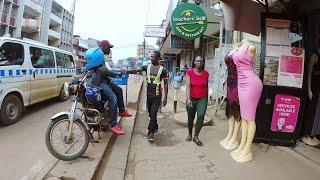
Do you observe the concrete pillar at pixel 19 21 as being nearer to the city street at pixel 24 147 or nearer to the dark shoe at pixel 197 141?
the city street at pixel 24 147

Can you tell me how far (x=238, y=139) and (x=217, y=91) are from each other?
3.39 m

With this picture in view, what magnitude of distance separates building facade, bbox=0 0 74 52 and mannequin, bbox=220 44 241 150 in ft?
68.1

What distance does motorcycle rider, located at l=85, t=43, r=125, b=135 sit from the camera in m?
6.00

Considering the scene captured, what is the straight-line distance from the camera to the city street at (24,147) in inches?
197

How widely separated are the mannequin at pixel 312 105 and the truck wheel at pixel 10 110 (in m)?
6.07

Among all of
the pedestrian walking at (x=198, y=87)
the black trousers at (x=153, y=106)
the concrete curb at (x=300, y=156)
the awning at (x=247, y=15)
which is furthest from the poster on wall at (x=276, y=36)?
the black trousers at (x=153, y=106)

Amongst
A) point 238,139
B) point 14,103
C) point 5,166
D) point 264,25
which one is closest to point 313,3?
point 264,25

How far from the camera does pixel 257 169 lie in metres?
5.16

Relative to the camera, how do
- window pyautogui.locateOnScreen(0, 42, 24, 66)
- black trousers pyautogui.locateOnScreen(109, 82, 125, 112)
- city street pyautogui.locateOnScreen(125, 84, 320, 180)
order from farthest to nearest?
1. window pyautogui.locateOnScreen(0, 42, 24, 66)
2. black trousers pyautogui.locateOnScreen(109, 82, 125, 112)
3. city street pyautogui.locateOnScreen(125, 84, 320, 180)

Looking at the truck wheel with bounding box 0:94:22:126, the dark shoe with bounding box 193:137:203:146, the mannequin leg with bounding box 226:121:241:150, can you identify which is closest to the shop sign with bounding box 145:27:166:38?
the truck wheel with bounding box 0:94:22:126

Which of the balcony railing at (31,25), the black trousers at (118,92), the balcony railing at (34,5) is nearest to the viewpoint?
the black trousers at (118,92)

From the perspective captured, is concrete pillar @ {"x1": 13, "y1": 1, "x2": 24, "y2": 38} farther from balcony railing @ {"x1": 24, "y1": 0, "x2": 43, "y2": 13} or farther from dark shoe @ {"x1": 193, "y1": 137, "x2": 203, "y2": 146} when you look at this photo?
dark shoe @ {"x1": 193, "y1": 137, "x2": 203, "y2": 146}

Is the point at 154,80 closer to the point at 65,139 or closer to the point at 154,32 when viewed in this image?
the point at 65,139

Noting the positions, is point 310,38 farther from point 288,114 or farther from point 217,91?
point 217,91
